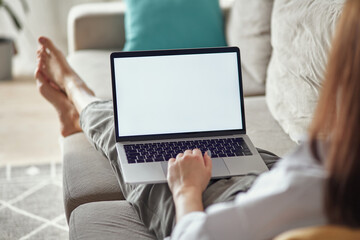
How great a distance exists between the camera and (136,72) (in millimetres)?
1648

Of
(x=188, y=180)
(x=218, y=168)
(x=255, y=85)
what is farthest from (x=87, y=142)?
(x=255, y=85)

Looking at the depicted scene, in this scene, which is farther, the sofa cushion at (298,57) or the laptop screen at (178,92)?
the sofa cushion at (298,57)

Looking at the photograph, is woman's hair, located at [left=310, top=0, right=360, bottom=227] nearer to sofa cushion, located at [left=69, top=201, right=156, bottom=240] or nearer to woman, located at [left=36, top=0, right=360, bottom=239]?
woman, located at [left=36, top=0, right=360, bottom=239]

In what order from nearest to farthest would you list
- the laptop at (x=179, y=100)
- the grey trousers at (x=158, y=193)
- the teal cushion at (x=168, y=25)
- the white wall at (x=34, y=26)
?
the grey trousers at (x=158, y=193)
the laptop at (x=179, y=100)
the teal cushion at (x=168, y=25)
the white wall at (x=34, y=26)

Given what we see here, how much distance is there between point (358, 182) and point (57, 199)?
1.68m

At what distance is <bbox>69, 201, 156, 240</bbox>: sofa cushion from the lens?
133 cm

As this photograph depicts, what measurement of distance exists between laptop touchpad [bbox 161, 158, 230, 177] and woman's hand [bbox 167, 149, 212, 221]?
7cm

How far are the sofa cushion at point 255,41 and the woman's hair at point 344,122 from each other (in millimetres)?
1562

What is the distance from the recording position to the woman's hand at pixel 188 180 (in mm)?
1170

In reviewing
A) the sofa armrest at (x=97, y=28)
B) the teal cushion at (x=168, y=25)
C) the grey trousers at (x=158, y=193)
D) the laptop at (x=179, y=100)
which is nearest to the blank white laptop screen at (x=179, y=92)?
the laptop at (x=179, y=100)

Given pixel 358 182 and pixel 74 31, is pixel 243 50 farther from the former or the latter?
→ pixel 358 182

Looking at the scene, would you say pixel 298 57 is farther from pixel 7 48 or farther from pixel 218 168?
pixel 7 48

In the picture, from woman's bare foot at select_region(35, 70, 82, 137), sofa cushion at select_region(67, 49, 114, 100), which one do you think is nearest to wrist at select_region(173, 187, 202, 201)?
woman's bare foot at select_region(35, 70, 82, 137)

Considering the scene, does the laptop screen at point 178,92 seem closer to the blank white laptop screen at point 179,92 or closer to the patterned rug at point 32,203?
the blank white laptop screen at point 179,92
